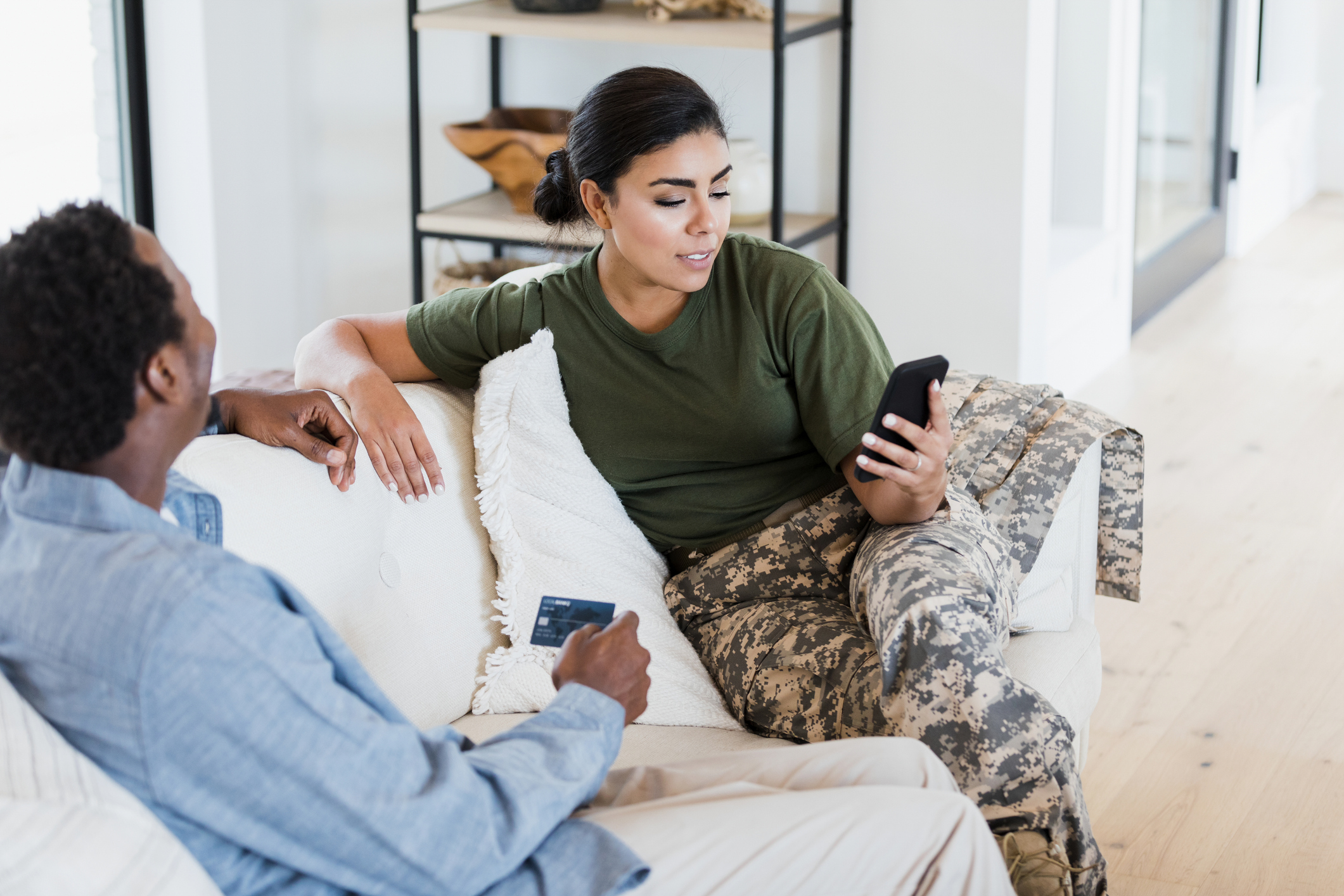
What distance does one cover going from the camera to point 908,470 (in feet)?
5.31

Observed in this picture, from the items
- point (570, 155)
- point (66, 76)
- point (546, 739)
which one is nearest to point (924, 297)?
point (570, 155)

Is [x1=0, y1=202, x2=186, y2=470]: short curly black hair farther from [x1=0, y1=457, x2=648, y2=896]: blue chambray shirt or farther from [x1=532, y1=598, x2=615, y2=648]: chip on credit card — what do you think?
[x1=532, y1=598, x2=615, y2=648]: chip on credit card

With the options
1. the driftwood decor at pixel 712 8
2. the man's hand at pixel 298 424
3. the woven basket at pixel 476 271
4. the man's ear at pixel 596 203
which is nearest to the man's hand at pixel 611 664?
the man's hand at pixel 298 424

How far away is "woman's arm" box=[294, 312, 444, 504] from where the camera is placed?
1703 mm

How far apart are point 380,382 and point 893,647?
71cm

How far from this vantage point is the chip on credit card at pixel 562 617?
171cm

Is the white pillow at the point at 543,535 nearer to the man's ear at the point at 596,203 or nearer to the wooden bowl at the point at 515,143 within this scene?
the man's ear at the point at 596,203

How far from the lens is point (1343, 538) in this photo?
A: 9.74 ft

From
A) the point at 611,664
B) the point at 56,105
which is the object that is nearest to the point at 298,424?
the point at 611,664

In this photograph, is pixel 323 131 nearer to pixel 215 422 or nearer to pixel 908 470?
pixel 215 422

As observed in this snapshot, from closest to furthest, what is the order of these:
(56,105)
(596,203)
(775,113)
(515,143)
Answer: (596,203) < (775,113) < (515,143) < (56,105)

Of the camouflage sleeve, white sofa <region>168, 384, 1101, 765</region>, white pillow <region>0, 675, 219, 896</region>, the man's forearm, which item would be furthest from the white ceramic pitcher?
white pillow <region>0, 675, 219, 896</region>

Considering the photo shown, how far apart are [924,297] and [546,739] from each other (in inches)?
89.8

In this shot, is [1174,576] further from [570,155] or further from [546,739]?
[546,739]
